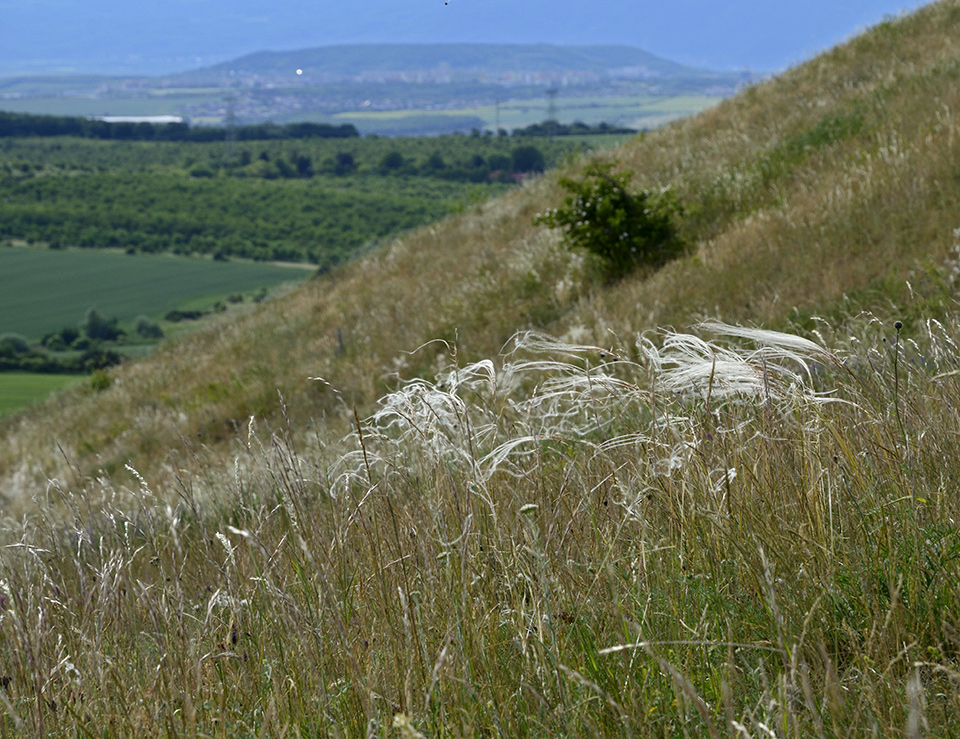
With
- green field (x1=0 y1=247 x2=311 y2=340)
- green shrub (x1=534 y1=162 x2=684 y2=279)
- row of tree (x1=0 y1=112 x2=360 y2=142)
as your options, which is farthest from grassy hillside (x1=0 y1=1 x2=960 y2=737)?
row of tree (x1=0 y1=112 x2=360 y2=142)

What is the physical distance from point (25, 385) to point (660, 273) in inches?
1543

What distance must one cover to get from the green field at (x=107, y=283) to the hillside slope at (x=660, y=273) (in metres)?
49.0

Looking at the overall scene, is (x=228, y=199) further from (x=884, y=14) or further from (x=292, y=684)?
(x=292, y=684)

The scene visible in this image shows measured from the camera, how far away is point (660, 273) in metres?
8.02

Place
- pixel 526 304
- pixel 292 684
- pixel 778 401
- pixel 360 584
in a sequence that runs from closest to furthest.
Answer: pixel 292 684 → pixel 360 584 → pixel 778 401 → pixel 526 304

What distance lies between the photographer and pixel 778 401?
9.36ft

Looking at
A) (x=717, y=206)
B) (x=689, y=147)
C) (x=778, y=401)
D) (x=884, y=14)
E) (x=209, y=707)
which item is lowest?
(x=209, y=707)

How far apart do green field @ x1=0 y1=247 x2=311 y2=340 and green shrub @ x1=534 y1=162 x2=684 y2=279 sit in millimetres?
55525

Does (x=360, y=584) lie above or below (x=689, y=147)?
below

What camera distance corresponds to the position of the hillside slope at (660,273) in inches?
253

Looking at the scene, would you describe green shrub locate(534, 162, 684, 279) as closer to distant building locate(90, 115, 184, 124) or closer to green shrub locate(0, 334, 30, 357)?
green shrub locate(0, 334, 30, 357)

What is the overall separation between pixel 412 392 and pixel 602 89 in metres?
158

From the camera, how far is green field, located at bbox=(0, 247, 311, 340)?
62500mm

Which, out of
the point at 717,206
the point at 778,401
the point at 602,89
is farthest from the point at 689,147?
the point at 602,89
